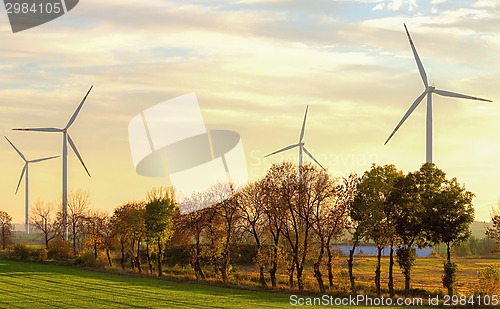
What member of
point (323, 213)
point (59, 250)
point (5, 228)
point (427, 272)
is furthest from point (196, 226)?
point (5, 228)

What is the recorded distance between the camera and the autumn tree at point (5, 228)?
141 metres

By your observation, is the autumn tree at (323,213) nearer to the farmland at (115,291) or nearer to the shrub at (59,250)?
the farmland at (115,291)

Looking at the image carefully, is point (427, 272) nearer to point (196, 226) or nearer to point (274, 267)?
point (274, 267)

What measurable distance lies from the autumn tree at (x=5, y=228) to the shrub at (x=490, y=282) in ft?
335

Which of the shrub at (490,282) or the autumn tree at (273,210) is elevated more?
the autumn tree at (273,210)

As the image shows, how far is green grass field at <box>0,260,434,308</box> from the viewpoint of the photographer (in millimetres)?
54500

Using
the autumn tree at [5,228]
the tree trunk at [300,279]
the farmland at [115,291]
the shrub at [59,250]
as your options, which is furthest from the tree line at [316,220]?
the autumn tree at [5,228]

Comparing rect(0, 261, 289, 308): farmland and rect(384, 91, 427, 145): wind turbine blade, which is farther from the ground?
rect(384, 91, 427, 145): wind turbine blade

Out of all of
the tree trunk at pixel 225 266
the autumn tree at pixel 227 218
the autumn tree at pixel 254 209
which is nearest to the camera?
the autumn tree at pixel 254 209

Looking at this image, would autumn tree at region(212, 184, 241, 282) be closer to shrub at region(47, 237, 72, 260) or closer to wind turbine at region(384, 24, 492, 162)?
wind turbine at region(384, 24, 492, 162)

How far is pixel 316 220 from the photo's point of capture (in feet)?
234

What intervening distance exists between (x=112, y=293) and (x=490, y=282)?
31215mm

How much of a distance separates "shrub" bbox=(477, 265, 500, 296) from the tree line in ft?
17.2

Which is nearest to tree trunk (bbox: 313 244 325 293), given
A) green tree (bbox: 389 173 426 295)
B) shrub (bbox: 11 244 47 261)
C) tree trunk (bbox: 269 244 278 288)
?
tree trunk (bbox: 269 244 278 288)
